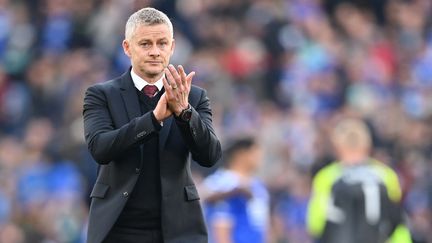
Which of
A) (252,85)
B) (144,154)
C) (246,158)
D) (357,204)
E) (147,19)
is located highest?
(147,19)

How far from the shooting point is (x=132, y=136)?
569 cm

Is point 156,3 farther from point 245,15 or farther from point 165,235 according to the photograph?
point 165,235

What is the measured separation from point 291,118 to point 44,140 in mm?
3182

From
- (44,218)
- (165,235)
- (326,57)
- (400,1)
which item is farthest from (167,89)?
(400,1)

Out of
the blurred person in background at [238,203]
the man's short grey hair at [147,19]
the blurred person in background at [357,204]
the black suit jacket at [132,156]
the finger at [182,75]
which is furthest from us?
the blurred person in background at [238,203]

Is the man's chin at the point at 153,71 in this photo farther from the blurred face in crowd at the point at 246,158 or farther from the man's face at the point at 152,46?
the blurred face in crowd at the point at 246,158

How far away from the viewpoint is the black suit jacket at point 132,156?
18.8 feet

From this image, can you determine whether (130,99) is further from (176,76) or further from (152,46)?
(176,76)

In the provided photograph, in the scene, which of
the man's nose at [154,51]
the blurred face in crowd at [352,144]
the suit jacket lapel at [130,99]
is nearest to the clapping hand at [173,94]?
the man's nose at [154,51]

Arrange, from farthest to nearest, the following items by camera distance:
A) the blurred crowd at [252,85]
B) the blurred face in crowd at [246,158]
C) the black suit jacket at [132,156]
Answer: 1. the blurred crowd at [252,85]
2. the blurred face in crowd at [246,158]
3. the black suit jacket at [132,156]

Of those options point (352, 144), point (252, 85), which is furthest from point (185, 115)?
point (252, 85)

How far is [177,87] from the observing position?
5.58 meters

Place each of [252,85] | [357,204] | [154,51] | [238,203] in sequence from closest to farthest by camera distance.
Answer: [154,51]
[357,204]
[238,203]
[252,85]

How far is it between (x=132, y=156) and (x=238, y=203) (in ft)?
13.1
